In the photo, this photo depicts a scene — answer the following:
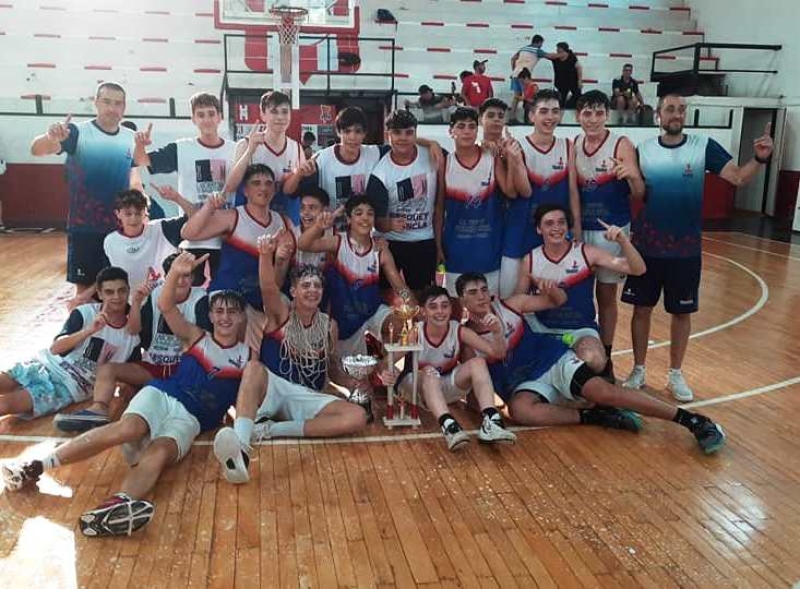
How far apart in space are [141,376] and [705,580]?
325 centimetres

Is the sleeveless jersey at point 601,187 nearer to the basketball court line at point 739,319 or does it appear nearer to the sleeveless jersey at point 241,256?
the basketball court line at point 739,319

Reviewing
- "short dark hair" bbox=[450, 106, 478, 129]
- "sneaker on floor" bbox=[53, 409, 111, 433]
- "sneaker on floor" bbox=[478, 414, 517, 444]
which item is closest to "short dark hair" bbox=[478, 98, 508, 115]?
"short dark hair" bbox=[450, 106, 478, 129]

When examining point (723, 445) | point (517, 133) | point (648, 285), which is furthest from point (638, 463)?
point (517, 133)

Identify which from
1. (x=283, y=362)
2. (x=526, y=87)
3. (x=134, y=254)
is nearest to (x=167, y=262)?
(x=134, y=254)

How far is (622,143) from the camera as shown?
4.50m

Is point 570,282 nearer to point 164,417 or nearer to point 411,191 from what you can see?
point 411,191

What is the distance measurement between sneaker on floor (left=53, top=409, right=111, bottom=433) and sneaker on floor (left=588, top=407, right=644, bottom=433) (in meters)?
2.83

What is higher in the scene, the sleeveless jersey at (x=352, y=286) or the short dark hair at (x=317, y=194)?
the short dark hair at (x=317, y=194)

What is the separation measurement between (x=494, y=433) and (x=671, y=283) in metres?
1.72

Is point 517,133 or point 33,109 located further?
point 517,133

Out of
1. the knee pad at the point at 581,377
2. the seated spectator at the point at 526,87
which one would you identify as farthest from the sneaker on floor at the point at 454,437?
the seated spectator at the point at 526,87

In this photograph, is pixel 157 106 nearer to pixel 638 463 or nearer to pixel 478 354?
pixel 478 354

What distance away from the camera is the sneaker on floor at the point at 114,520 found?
2.86 metres

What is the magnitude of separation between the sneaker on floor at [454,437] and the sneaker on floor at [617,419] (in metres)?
0.89
